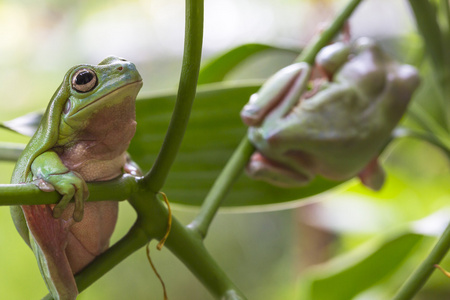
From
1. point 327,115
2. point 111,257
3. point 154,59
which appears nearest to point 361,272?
point 327,115

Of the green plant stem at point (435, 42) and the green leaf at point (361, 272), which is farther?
the green leaf at point (361, 272)

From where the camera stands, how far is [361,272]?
686 millimetres

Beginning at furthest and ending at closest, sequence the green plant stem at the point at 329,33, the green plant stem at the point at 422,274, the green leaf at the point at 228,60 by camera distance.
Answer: the green leaf at the point at 228,60 < the green plant stem at the point at 329,33 < the green plant stem at the point at 422,274

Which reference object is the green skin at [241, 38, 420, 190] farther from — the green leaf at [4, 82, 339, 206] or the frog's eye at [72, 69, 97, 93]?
the frog's eye at [72, 69, 97, 93]

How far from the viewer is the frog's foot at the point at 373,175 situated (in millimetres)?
558

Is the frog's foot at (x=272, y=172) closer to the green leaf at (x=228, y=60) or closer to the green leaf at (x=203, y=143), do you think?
the green leaf at (x=203, y=143)

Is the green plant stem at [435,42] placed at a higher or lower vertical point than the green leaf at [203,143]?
higher

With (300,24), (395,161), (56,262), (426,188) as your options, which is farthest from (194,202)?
(300,24)

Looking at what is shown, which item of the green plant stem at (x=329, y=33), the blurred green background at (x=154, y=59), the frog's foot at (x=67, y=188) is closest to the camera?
the frog's foot at (x=67, y=188)

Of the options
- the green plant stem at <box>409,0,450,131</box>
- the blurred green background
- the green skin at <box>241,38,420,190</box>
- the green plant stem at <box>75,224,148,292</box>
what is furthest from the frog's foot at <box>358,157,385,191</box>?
the blurred green background

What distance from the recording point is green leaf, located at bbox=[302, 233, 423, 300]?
660 millimetres

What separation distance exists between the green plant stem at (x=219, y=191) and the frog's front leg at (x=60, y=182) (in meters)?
0.10

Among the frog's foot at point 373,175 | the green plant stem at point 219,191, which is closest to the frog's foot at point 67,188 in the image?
the green plant stem at point 219,191

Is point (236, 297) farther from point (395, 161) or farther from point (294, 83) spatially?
point (395, 161)
